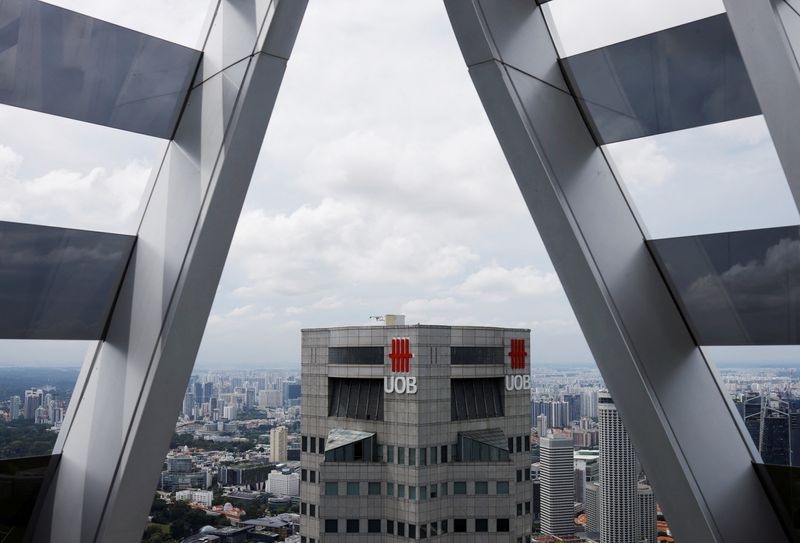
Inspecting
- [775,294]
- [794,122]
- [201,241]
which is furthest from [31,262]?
[775,294]

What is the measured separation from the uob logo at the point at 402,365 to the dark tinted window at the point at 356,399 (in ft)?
3.98

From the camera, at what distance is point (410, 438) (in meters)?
29.9

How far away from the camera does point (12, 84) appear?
12.7ft

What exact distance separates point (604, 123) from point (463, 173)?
2764 cm

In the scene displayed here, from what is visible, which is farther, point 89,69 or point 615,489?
point 615,489

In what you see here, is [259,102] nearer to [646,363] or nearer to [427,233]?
[646,363]

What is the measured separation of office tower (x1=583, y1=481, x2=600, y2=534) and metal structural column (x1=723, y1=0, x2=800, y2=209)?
6720 mm

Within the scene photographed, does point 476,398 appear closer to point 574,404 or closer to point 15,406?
point 574,404

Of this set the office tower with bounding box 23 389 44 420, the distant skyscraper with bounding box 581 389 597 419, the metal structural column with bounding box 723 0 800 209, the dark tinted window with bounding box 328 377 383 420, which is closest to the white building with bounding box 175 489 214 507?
the office tower with bounding box 23 389 44 420

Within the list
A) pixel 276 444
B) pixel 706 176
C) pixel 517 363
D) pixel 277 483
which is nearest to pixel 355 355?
pixel 517 363

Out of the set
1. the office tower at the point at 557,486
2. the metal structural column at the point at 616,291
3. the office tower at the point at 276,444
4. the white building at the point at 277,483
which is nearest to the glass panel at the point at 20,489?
the metal structural column at the point at 616,291

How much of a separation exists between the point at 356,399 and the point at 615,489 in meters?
24.2

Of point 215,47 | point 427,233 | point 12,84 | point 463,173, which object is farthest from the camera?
point 427,233

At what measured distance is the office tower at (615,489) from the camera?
6740mm
